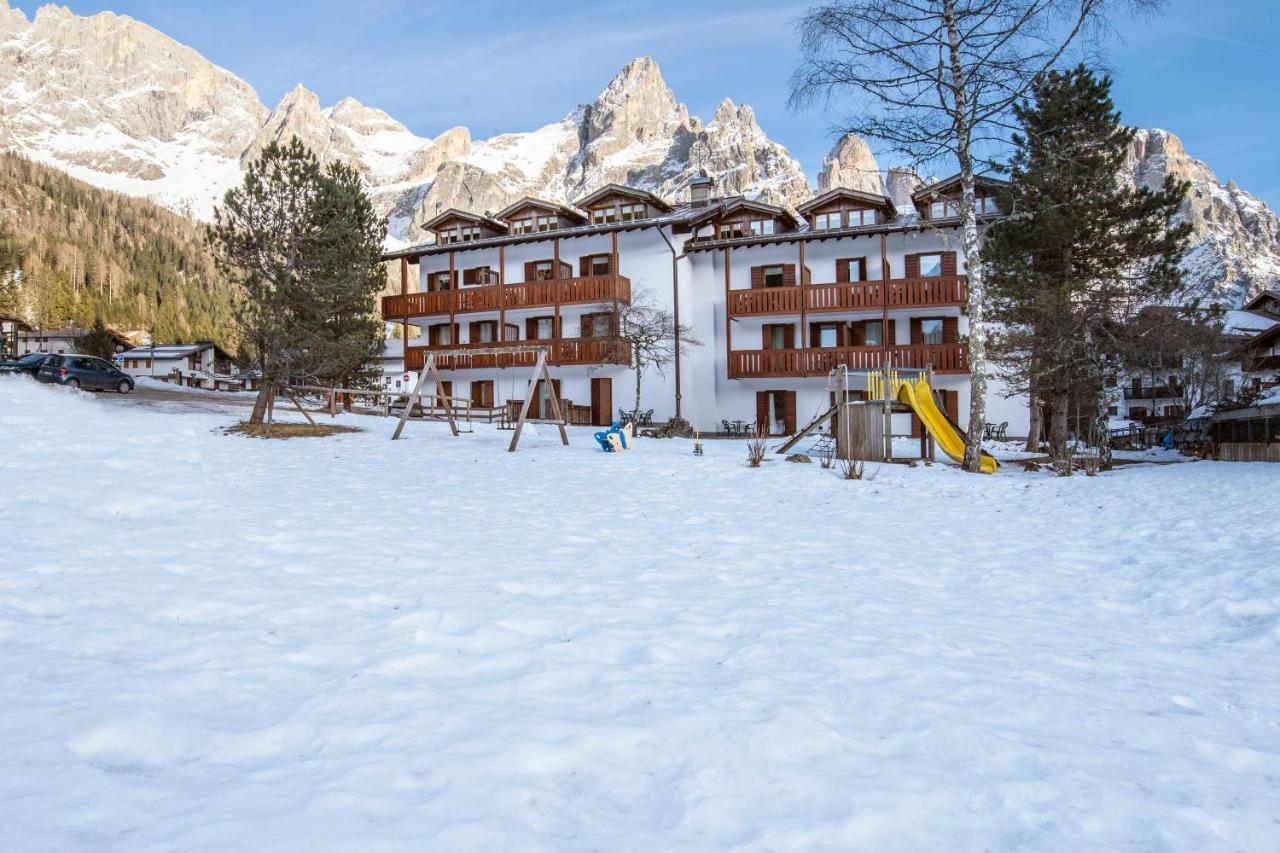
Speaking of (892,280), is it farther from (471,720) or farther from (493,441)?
(471,720)

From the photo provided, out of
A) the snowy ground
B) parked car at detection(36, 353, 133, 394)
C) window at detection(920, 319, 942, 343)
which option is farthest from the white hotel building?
the snowy ground

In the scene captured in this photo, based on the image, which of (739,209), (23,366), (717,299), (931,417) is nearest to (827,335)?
(717,299)

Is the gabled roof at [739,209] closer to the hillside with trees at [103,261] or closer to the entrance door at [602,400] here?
the entrance door at [602,400]

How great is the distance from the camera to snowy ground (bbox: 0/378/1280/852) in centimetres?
241

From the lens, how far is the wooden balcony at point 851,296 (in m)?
27.0

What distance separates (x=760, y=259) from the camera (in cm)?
3045

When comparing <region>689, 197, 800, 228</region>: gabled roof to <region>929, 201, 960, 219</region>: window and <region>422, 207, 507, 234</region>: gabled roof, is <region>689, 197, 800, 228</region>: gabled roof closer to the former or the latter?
<region>929, 201, 960, 219</region>: window

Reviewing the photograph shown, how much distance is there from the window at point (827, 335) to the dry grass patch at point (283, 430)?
18174 millimetres

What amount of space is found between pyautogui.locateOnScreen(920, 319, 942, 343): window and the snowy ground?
69.8ft

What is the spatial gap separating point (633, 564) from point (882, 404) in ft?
38.5

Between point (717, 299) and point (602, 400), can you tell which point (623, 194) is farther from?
point (602, 400)

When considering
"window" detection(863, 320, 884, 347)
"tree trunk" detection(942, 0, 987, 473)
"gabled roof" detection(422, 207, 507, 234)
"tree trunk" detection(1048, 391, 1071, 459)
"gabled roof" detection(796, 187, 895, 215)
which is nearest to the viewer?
"tree trunk" detection(942, 0, 987, 473)

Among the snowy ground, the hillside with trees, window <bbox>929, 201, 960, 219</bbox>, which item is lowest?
the snowy ground

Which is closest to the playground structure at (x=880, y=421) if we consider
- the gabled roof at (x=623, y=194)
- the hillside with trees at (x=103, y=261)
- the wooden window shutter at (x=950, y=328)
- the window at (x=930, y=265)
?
the wooden window shutter at (x=950, y=328)
